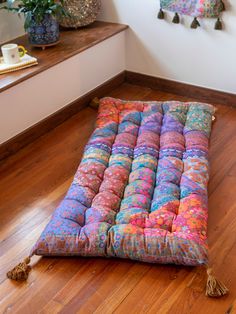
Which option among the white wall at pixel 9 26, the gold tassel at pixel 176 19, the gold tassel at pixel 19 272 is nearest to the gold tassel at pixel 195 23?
the gold tassel at pixel 176 19

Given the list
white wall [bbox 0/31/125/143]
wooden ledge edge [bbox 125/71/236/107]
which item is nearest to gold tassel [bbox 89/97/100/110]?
white wall [bbox 0/31/125/143]

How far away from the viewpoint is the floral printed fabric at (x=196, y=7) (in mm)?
2480

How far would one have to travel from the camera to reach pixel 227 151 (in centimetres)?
230

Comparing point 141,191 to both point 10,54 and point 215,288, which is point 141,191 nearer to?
point 215,288

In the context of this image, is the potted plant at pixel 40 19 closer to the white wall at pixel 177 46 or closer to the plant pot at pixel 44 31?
the plant pot at pixel 44 31

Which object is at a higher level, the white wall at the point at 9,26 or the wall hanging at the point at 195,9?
the wall hanging at the point at 195,9

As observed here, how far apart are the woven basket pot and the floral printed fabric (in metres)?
0.46

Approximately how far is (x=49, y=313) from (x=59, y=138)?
3.89 ft

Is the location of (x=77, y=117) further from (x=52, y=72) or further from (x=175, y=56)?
(x=175, y=56)

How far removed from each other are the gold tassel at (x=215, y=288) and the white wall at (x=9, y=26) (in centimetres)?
194

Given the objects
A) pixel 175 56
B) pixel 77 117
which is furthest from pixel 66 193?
pixel 175 56

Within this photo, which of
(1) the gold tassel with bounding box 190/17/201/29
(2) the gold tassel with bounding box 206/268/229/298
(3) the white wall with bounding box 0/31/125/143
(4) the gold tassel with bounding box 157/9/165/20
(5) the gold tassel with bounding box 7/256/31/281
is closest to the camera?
(2) the gold tassel with bounding box 206/268/229/298

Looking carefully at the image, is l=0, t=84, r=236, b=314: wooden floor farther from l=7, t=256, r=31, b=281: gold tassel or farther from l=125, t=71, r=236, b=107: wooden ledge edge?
l=125, t=71, r=236, b=107: wooden ledge edge

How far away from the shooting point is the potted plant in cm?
248
